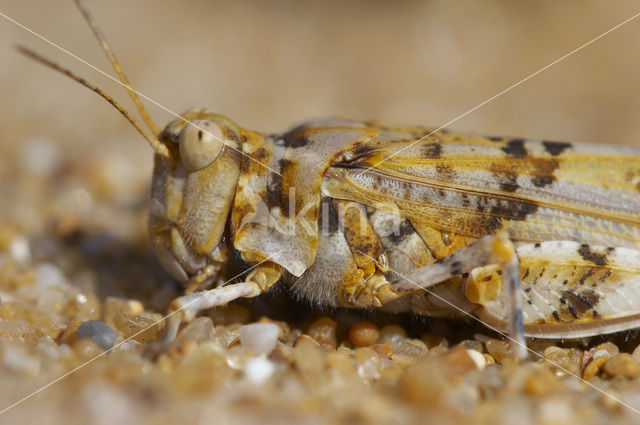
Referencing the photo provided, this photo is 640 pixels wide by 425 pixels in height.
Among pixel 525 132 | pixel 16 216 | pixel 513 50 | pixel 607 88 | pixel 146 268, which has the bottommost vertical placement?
pixel 146 268

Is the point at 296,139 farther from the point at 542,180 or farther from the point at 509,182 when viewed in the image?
the point at 542,180

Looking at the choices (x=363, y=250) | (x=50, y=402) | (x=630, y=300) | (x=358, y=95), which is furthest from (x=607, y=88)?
(x=50, y=402)

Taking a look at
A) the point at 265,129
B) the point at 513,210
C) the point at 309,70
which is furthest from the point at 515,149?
the point at 309,70

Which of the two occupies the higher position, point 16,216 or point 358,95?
point 358,95

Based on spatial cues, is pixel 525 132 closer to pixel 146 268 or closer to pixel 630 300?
pixel 630 300

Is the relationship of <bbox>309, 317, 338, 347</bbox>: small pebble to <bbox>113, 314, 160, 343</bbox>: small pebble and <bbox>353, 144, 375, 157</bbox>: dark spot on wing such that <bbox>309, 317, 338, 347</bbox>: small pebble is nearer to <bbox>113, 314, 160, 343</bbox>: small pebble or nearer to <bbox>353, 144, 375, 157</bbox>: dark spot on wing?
<bbox>113, 314, 160, 343</bbox>: small pebble

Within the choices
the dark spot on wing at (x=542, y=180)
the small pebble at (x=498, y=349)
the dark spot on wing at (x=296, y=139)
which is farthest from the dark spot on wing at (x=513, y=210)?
the dark spot on wing at (x=296, y=139)
